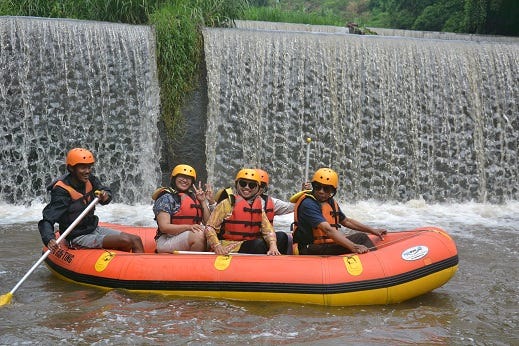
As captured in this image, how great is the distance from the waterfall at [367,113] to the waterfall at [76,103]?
98 centimetres

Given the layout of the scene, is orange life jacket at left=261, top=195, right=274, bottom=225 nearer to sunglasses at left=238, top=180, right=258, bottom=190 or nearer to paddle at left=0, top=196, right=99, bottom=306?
sunglasses at left=238, top=180, right=258, bottom=190

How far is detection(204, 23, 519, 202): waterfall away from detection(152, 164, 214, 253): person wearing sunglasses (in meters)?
4.59

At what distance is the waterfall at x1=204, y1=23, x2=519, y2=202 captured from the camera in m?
11.0

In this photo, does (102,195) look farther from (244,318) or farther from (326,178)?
(326,178)

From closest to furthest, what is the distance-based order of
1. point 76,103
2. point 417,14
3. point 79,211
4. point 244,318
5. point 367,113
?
1. point 244,318
2. point 79,211
3. point 76,103
4. point 367,113
5. point 417,14

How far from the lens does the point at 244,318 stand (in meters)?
5.33

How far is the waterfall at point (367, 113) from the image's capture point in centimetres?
1103

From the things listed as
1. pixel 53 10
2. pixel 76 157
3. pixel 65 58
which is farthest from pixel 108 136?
pixel 76 157

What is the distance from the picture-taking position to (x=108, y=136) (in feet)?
34.4

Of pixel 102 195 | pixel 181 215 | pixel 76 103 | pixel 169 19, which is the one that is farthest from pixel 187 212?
pixel 169 19

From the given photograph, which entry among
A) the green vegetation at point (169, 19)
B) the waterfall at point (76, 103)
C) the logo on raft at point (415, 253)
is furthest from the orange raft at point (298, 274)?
the green vegetation at point (169, 19)

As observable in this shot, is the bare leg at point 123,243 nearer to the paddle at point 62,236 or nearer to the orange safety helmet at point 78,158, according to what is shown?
the paddle at point 62,236

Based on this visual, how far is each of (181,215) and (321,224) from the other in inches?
45.8

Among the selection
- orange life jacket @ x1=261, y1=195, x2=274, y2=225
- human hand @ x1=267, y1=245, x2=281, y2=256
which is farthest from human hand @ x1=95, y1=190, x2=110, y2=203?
human hand @ x1=267, y1=245, x2=281, y2=256
